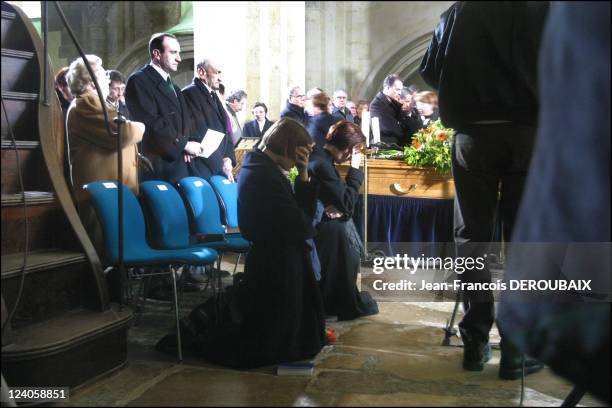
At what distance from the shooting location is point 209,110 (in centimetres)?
555

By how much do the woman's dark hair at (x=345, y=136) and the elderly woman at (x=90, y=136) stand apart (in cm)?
114

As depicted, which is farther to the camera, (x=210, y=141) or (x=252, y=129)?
(x=252, y=129)

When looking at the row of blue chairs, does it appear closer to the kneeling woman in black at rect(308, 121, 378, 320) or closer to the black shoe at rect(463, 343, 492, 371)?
the kneeling woman in black at rect(308, 121, 378, 320)

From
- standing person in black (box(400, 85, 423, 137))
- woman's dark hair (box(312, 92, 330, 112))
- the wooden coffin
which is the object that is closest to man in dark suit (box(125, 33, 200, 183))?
woman's dark hair (box(312, 92, 330, 112))

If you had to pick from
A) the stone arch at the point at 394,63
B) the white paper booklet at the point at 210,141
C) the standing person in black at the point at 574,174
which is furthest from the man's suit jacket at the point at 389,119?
the standing person in black at the point at 574,174

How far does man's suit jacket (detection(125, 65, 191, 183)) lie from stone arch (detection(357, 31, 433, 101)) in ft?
26.1

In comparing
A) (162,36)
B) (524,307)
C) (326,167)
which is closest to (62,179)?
(326,167)

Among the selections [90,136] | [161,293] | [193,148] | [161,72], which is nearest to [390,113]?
[193,148]

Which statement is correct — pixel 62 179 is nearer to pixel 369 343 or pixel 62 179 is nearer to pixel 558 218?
pixel 369 343

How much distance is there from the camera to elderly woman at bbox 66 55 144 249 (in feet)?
13.6

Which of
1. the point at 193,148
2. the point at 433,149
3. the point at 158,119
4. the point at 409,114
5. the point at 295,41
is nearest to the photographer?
the point at 158,119

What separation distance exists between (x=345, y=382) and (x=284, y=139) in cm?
117

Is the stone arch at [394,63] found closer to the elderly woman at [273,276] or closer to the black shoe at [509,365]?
the elderly woman at [273,276]

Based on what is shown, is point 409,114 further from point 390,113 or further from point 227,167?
point 227,167
